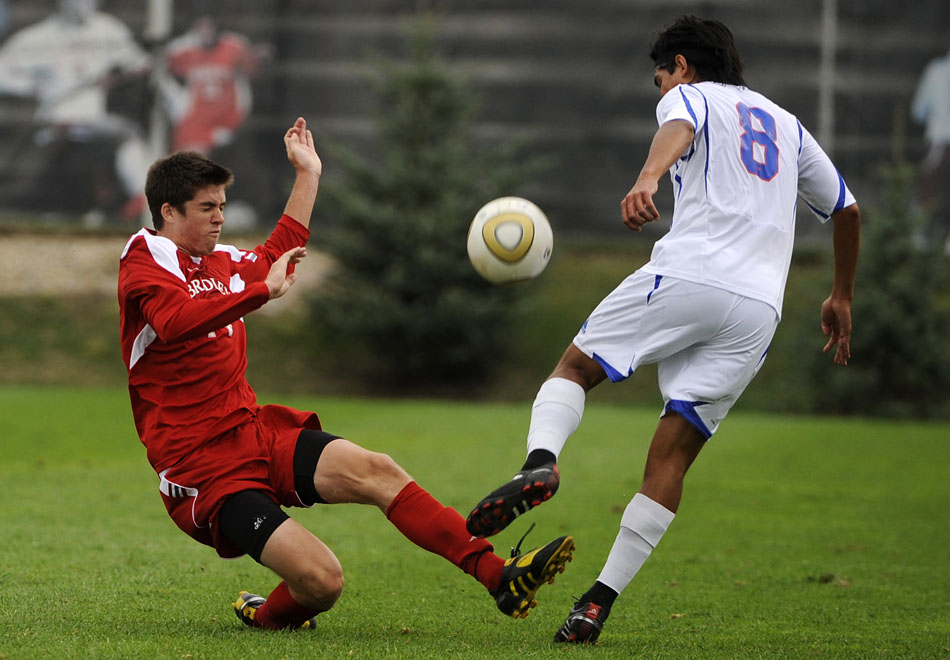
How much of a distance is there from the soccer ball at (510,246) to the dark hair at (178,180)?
1.08m

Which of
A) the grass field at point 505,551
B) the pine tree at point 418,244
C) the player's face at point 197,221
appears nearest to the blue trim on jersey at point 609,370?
the grass field at point 505,551

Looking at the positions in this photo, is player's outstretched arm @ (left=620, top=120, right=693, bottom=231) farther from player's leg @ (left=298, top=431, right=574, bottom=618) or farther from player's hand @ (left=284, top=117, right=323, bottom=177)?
player's hand @ (left=284, top=117, right=323, bottom=177)

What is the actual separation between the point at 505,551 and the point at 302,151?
3045 millimetres

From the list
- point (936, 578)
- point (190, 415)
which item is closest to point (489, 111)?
point (936, 578)

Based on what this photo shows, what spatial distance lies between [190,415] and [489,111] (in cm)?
1835

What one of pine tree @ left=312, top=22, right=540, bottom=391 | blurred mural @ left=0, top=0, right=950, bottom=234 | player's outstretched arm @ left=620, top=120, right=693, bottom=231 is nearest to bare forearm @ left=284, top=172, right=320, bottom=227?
player's outstretched arm @ left=620, top=120, right=693, bottom=231

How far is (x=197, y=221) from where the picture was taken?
14.4 ft

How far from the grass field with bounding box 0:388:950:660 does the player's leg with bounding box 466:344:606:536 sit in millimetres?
518

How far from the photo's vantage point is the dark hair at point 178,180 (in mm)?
4379

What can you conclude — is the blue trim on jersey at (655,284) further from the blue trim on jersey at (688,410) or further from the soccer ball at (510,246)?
the soccer ball at (510,246)

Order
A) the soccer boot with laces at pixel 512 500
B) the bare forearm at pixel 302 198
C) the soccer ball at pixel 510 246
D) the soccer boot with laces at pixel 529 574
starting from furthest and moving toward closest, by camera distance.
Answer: the bare forearm at pixel 302 198
the soccer ball at pixel 510 246
the soccer boot with laces at pixel 529 574
the soccer boot with laces at pixel 512 500

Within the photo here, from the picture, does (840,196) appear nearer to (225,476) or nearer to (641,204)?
(641,204)


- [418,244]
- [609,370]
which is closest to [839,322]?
[609,370]

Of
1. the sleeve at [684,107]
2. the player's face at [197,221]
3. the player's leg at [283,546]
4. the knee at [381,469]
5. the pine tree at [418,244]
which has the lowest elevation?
the pine tree at [418,244]
